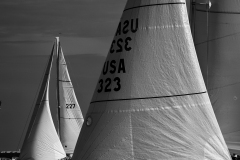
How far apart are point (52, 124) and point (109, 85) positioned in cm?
2343

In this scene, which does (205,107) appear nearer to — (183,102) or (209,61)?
(183,102)

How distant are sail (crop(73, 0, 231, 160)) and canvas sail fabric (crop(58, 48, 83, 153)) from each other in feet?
101

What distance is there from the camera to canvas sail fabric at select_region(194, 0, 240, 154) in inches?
895

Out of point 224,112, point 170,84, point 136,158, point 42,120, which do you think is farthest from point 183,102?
point 42,120

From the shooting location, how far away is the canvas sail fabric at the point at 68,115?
1747 inches

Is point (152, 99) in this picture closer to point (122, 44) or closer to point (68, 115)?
point (122, 44)

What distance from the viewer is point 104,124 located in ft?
42.7

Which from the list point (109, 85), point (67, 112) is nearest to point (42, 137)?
point (67, 112)

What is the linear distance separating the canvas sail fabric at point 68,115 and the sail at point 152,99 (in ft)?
101

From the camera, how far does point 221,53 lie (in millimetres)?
23109

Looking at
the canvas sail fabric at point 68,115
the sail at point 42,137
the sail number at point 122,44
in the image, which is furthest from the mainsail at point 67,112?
the sail number at point 122,44

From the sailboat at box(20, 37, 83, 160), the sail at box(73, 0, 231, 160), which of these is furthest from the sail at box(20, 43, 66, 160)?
the sail at box(73, 0, 231, 160)

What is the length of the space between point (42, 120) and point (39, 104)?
1.24 meters

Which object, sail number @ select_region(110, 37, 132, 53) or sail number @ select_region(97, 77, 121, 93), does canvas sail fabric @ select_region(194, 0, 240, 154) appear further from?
sail number @ select_region(97, 77, 121, 93)
